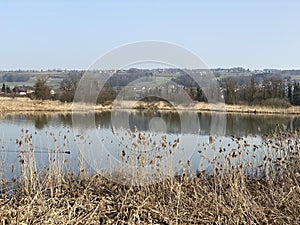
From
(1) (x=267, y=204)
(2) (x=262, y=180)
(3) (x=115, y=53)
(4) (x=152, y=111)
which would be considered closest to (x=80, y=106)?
(4) (x=152, y=111)

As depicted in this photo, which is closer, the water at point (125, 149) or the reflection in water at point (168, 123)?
the water at point (125, 149)

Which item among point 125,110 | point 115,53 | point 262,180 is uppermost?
point 115,53

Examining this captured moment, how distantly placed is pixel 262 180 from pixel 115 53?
10.5 ft

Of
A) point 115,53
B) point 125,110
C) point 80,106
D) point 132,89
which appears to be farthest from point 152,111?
point 115,53

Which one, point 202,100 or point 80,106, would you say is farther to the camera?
point 202,100

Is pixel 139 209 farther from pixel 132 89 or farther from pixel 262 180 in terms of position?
pixel 132 89

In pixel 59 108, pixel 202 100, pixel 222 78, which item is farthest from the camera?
pixel 222 78

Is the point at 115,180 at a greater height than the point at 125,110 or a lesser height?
lesser

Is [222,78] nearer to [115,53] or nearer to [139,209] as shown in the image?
[115,53]

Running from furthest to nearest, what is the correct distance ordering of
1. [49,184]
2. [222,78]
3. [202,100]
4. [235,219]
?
1. [222,78]
2. [202,100]
3. [49,184]
4. [235,219]

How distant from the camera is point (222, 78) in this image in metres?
35.0

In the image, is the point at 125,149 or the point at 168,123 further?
the point at 168,123

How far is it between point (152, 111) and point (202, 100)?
A: 6302 millimetres

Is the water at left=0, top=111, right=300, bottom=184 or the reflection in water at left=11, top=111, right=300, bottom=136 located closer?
the water at left=0, top=111, right=300, bottom=184
